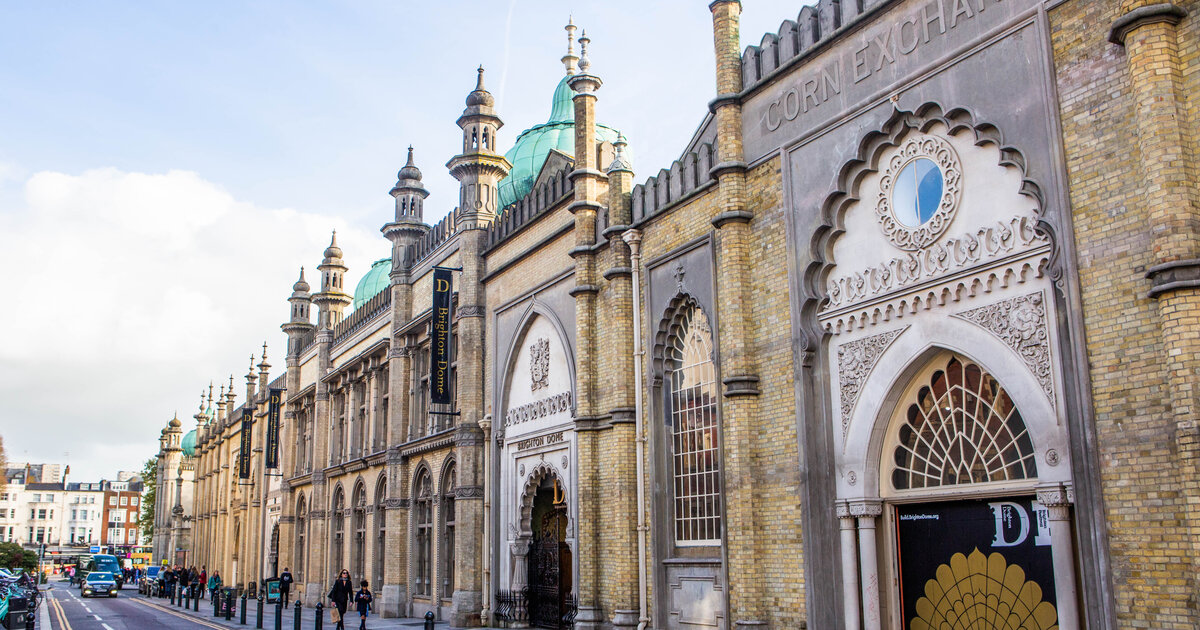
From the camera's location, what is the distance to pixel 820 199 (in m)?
13.4

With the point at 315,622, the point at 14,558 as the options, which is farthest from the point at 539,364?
the point at 14,558

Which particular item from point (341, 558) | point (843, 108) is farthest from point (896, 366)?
point (341, 558)

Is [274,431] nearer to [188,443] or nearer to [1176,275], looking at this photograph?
[1176,275]

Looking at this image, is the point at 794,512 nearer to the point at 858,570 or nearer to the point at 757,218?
the point at 858,570

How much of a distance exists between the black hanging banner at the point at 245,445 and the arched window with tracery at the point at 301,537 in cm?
977

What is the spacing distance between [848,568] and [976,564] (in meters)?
1.77

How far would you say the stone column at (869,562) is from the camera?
1225 cm

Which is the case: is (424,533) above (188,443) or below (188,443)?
below

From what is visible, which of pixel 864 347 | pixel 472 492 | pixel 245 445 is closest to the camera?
pixel 864 347

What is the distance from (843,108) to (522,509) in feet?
38.3

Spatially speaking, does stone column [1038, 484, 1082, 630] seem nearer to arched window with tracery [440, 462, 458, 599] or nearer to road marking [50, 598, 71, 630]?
arched window with tracery [440, 462, 458, 599]

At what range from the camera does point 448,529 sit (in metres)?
25.0

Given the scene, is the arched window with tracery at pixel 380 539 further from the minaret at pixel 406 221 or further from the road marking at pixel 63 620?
the road marking at pixel 63 620

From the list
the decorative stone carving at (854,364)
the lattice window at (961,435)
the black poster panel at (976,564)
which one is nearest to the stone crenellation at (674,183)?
the decorative stone carving at (854,364)
